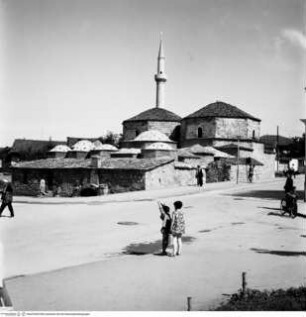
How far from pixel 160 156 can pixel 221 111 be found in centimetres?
1183

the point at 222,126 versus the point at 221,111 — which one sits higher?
the point at 221,111

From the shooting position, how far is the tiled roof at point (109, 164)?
29.0 metres

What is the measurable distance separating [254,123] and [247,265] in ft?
127

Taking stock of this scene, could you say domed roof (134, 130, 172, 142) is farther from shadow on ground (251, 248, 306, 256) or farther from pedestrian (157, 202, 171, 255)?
shadow on ground (251, 248, 306, 256)

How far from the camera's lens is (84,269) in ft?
28.8

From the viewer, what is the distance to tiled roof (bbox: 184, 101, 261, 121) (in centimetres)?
4468

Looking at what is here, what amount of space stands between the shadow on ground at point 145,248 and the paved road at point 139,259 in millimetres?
24

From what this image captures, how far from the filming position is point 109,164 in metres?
31.0

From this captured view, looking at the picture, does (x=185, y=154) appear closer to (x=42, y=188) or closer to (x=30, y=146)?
(x=42, y=188)

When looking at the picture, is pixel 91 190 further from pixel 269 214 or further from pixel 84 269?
pixel 84 269

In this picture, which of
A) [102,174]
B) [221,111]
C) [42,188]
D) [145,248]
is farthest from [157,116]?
[145,248]

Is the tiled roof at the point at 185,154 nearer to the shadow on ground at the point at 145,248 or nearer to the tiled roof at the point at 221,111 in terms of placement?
the tiled roof at the point at 221,111

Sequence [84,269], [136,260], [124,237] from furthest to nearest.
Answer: [124,237] < [136,260] < [84,269]

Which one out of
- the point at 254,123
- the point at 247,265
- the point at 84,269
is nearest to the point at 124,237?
the point at 84,269
